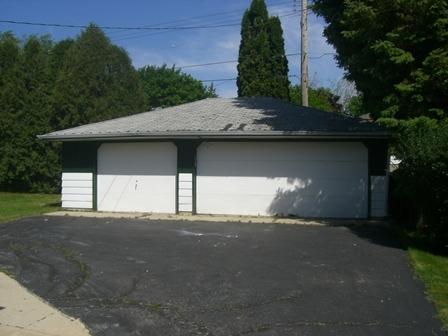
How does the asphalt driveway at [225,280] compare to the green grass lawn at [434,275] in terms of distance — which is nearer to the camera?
the asphalt driveway at [225,280]

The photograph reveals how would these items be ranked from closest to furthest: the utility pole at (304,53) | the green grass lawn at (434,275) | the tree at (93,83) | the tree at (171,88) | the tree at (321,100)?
the green grass lawn at (434,275), the utility pole at (304,53), the tree at (93,83), the tree at (321,100), the tree at (171,88)

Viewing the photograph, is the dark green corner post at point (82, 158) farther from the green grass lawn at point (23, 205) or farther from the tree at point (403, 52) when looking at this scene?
the tree at point (403, 52)

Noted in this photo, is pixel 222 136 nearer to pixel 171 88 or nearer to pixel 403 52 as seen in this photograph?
pixel 403 52

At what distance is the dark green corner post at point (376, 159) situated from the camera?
14.8 metres

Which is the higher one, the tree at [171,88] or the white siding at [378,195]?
the tree at [171,88]

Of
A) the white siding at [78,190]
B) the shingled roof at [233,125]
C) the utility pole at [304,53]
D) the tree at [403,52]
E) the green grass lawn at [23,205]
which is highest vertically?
the utility pole at [304,53]

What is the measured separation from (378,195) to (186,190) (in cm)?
534

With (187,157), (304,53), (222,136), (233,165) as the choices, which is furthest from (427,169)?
(304,53)

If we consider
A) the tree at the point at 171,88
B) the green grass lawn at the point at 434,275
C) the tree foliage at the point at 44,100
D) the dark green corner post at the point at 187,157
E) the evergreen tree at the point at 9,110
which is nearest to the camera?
the green grass lawn at the point at 434,275

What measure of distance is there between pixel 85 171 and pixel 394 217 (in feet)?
30.3

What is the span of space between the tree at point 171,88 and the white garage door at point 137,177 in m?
35.5

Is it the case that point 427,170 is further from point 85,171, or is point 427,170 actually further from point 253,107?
point 85,171

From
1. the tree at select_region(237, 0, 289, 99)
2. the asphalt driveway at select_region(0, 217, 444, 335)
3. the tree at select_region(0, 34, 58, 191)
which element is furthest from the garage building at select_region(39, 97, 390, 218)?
the tree at select_region(237, 0, 289, 99)

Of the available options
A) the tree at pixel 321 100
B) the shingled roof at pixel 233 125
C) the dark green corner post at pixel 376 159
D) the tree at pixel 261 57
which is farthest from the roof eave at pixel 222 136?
the tree at pixel 321 100
